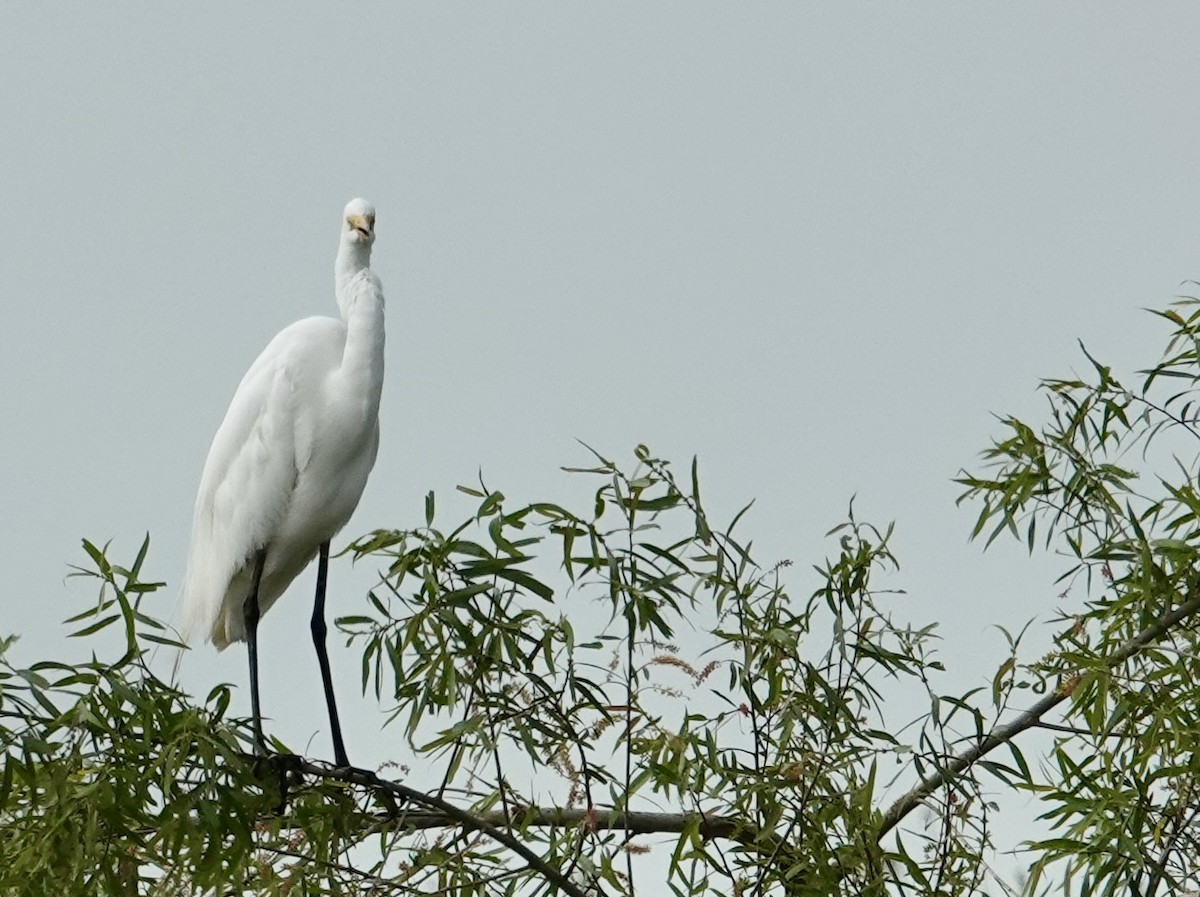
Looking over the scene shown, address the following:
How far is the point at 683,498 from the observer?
7.61ft

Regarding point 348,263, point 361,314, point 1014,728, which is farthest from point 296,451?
point 1014,728

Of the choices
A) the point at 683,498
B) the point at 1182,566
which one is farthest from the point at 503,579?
the point at 1182,566

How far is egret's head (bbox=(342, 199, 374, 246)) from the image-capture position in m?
3.60

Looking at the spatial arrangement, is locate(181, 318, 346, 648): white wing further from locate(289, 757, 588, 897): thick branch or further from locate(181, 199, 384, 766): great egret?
locate(289, 757, 588, 897): thick branch

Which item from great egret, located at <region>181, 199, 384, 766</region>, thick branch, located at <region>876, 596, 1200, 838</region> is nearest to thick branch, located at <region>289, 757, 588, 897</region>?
thick branch, located at <region>876, 596, 1200, 838</region>

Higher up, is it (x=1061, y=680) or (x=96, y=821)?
(x=1061, y=680)

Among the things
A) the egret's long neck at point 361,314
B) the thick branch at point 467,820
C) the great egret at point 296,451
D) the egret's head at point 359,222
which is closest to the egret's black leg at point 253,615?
the great egret at point 296,451

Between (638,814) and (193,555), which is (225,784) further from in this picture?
(193,555)

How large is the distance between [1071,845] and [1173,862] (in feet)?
0.65

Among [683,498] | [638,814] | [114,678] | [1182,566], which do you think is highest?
[1182,566]

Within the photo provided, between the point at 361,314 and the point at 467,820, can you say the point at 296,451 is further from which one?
the point at 467,820

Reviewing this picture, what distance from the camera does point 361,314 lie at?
3572 mm

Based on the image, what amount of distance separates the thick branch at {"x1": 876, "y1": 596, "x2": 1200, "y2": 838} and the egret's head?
1723 mm

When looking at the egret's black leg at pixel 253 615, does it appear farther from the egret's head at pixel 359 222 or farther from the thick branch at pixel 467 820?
the thick branch at pixel 467 820
